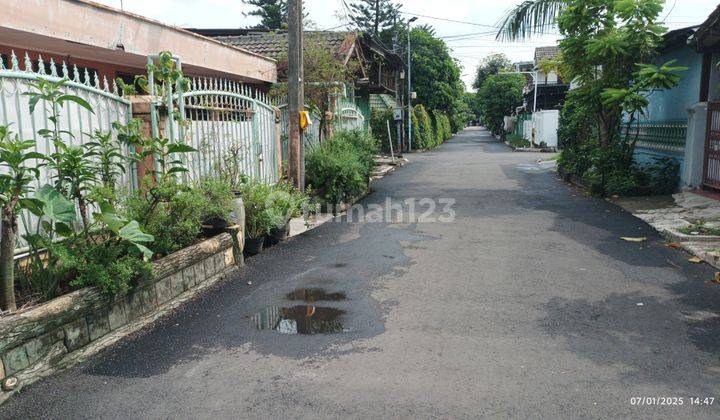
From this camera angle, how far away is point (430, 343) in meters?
4.29

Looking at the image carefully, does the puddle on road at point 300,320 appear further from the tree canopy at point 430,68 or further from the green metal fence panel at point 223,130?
the tree canopy at point 430,68

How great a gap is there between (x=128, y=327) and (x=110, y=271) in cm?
53

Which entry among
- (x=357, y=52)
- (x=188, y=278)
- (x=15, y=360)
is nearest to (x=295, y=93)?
(x=188, y=278)

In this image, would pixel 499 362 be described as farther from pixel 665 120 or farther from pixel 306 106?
pixel 665 120

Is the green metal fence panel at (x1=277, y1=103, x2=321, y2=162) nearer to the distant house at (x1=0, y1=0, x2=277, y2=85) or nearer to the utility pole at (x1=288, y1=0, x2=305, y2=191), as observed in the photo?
the utility pole at (x1=288, y1=0, x2=305, y2=191)

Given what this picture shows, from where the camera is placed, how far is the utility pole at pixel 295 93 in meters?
9.65

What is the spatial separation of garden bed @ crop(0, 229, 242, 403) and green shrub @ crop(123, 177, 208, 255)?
17 centimetres

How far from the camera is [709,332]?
14.4ft

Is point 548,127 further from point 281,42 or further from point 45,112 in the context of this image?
point 45,112

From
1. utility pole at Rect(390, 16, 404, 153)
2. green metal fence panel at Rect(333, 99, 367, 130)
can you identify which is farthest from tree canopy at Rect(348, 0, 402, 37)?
green metal fence panel at Rect(333, 99, 367, 130)

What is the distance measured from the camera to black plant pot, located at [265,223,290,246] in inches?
311

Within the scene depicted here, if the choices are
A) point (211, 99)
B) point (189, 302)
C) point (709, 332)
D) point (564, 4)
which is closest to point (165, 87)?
point (211, 99)

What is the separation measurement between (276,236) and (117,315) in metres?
3.59

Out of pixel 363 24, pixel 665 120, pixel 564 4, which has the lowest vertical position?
pixel 665 120
